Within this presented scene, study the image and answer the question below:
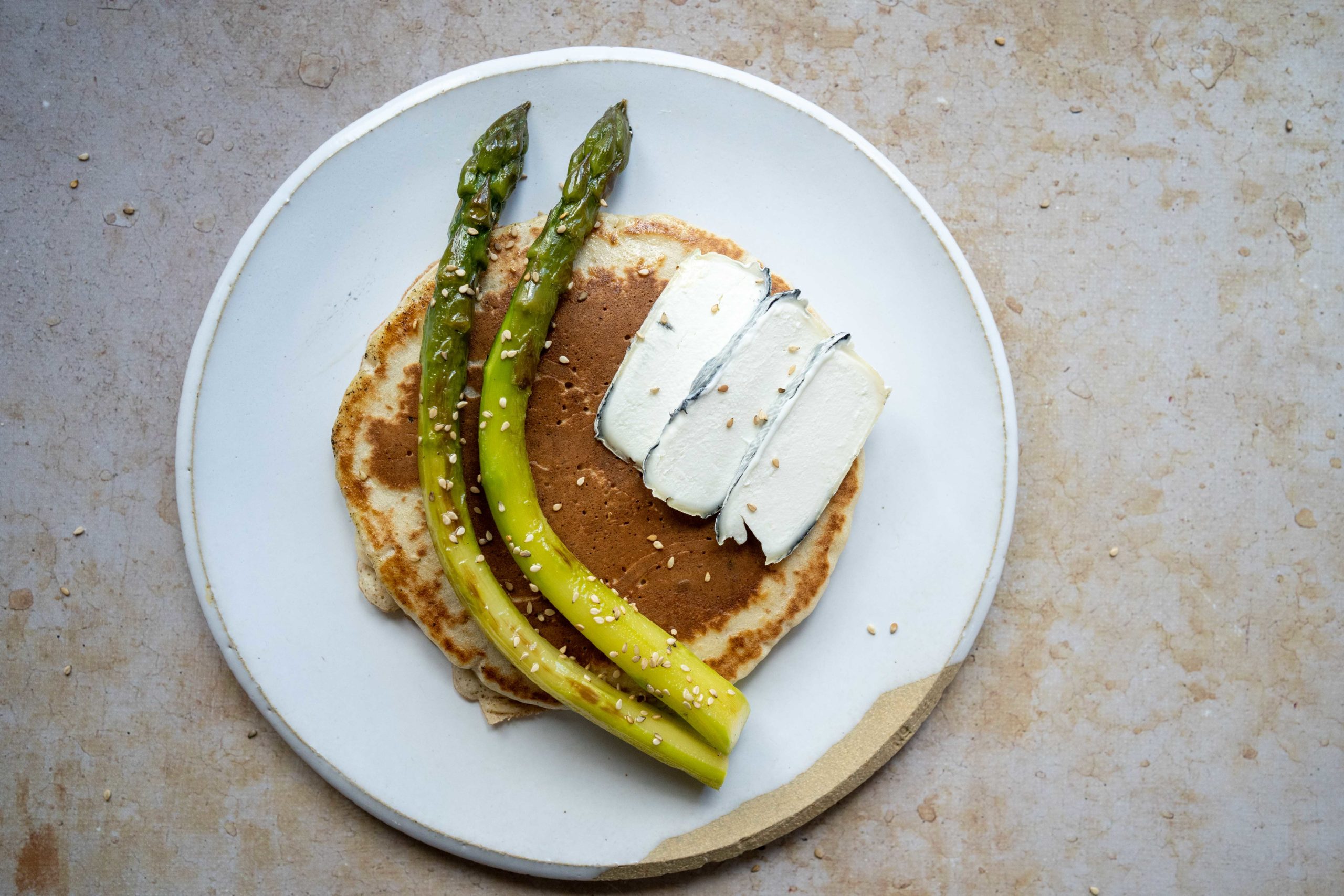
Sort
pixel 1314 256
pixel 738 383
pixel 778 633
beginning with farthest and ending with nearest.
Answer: pixel 1314 256
pixel 778 633
pixel 738 383

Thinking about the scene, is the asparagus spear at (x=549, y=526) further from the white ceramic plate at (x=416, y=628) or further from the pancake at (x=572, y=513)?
the white ceramic plate at (x=416, y=628)

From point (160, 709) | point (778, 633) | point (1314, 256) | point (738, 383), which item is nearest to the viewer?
point (738, 383)

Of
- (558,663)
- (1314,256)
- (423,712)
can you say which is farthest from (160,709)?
(1314,256)

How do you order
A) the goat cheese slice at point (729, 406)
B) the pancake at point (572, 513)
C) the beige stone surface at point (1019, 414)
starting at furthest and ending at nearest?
the beige stone surface at point (1019, 414) < the pancake at point (572, 513) < the goat cheese slice at point (729, 406)

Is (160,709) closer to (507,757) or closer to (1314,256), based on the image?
(507,757)

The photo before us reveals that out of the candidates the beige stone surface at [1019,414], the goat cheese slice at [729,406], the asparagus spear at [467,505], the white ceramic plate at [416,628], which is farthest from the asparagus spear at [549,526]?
the beige stone surface at [1019,414]

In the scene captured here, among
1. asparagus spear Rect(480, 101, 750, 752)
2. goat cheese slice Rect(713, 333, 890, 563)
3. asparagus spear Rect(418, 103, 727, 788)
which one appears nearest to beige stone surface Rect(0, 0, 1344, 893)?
asparagus spear Rect(418, 103, 727, 788)
